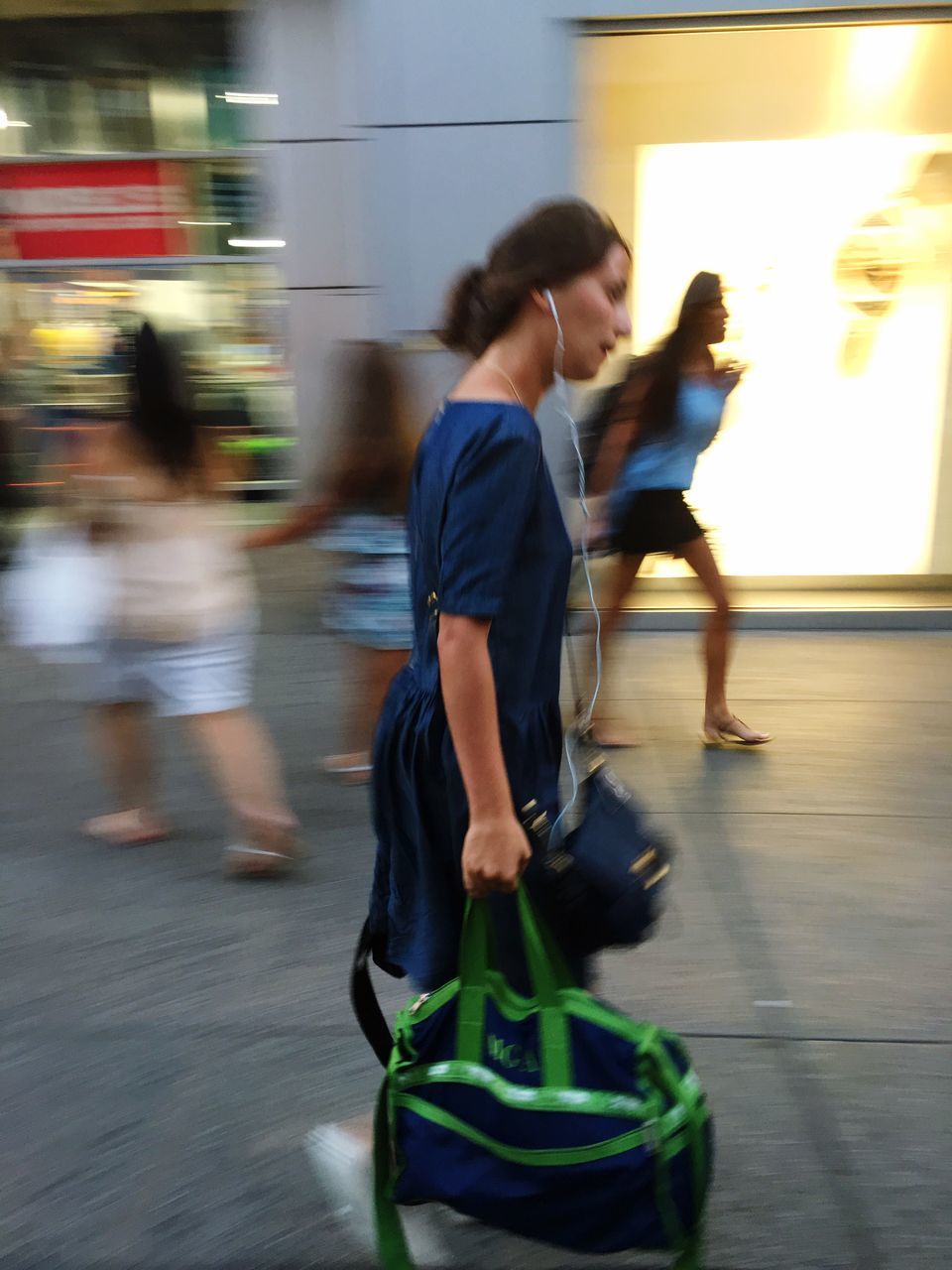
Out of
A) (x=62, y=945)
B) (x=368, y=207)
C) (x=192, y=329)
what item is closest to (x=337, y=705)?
(x=62, y=945)

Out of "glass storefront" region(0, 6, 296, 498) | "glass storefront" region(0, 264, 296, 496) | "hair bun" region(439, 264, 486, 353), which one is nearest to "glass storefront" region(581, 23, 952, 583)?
"glass storefront" region(0, 6, 296, 498)

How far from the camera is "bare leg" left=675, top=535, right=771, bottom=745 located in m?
4.41

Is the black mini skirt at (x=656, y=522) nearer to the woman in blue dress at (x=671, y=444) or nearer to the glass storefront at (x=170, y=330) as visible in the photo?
the woman in blue dress at (x=671, y=444)

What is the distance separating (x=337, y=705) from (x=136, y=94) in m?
5.35

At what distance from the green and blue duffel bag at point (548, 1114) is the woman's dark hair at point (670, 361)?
2871 mm

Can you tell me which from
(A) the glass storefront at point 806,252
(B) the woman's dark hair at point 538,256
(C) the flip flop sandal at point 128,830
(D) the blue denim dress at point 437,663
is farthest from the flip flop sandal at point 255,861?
(A) the glass storefront at point 806,252

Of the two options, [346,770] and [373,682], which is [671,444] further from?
[346,770]

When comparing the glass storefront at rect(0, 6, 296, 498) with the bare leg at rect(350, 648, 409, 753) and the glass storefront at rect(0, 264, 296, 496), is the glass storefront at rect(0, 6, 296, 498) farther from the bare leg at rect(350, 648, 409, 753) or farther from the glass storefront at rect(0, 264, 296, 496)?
the bare leg at rect(350, 648, 409, 753)

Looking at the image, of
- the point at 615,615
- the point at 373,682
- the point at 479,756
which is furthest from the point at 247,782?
the point at 479,756

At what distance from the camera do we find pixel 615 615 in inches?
181

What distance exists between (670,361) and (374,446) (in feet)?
4.05

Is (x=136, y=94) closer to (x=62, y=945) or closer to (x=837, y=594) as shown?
(x=837, y=594)

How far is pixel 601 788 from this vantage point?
1800 mm

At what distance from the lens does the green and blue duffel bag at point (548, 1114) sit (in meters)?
1.65
